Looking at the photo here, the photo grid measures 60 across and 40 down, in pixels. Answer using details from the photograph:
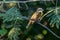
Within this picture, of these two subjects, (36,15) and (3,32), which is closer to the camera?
(36,15)

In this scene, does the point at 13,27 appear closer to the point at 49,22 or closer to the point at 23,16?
the point at 23,16

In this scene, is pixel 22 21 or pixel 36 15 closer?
pixel 36 15

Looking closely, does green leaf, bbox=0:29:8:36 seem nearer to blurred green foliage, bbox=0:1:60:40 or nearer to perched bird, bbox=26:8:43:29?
blurred green foliage, bbox=0:1:60:40

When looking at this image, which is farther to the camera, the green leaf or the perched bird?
the green leaf

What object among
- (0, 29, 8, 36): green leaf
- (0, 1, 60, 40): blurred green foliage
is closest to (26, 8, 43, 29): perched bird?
(0, 1, 60, 40): blurred green foliage

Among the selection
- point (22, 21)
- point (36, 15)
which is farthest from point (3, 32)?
point (36, 15)

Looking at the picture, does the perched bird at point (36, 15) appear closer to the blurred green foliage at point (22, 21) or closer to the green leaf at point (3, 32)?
the blurred green foliage at point (22, 21)

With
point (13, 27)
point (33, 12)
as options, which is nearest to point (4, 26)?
point (13, 27)

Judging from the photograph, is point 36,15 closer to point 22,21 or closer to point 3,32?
point 22,21

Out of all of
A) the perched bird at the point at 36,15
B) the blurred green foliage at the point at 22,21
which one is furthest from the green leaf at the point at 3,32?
the perched bird at the point at 36,15

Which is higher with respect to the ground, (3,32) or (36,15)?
(36,15)

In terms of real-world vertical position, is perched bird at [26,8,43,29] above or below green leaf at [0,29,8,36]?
above
